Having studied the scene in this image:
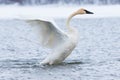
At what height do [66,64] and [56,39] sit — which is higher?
[56,39]

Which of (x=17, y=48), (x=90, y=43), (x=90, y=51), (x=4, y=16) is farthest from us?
(x=4, y=16)

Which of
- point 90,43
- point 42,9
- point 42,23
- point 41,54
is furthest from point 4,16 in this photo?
point 42,23

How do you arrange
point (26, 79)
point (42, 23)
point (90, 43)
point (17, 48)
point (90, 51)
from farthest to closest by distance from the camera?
point (90, 43) → point (17, 48) → point (90, 51) → point (42, 23) → point (26, 79)

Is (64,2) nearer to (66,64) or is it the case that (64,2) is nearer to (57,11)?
(57,11)

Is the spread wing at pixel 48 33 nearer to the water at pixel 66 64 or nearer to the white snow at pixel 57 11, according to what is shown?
the water at pixel 66 64

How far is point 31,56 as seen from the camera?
18.1 metres

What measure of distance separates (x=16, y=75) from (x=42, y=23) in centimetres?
183

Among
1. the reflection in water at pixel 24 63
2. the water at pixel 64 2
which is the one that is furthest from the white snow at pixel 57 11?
the reflection in water at pixel 24 63

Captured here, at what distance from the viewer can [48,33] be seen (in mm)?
16047

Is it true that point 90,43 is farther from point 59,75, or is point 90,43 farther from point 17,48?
point 59,75

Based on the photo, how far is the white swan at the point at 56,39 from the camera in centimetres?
1584

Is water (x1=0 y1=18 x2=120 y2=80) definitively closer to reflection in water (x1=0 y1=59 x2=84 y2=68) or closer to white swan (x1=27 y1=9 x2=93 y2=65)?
reflection in water (x1=0 y1=59 x2=84 y2=68)

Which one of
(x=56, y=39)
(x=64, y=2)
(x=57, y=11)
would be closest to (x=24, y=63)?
(x=56, y=39)

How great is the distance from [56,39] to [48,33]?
12.8 inches
